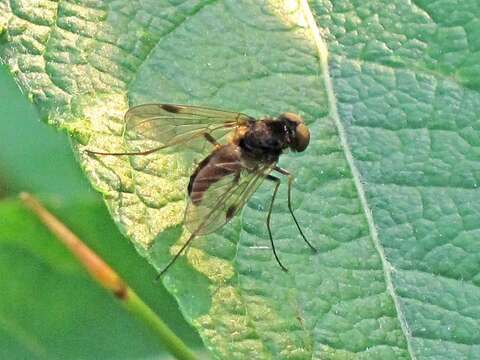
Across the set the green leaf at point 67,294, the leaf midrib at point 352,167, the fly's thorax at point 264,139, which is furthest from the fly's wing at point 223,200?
the green leaf at point 67,294

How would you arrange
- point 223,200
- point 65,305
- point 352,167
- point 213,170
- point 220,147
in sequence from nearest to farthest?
point 352,167 < point 223,200 < point 213,170 < point 220,147 < point 65,305

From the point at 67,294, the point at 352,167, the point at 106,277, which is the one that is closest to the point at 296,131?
the point at 352,167

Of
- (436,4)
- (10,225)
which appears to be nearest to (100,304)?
(10,225)

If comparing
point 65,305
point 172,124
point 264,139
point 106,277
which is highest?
point 106,277

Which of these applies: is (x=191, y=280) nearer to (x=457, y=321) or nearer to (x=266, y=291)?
(x=266, y=291)

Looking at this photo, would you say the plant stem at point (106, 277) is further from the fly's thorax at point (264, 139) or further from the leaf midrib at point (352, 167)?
the fly's thorax at point (264, 139)

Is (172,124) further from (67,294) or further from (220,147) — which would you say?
(67,294)
